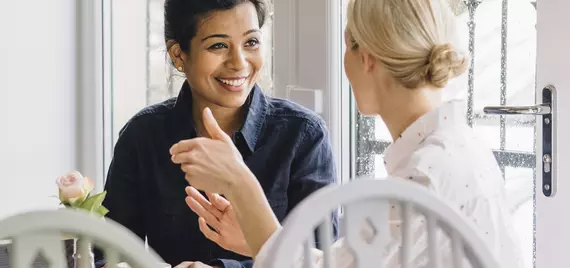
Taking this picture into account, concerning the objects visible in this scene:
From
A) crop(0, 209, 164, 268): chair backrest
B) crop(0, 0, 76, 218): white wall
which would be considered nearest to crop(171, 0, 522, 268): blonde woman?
crop(0, 209, 164, 268): chair backrest

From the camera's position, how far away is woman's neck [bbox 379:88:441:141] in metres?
1.24

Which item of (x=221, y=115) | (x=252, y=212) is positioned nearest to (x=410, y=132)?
(x=252, y=212)

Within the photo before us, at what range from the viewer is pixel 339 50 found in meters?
2.16

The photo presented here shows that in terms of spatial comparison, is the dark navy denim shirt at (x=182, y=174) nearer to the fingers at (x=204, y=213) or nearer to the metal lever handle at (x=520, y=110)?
the fingers at (x=204, y=213)

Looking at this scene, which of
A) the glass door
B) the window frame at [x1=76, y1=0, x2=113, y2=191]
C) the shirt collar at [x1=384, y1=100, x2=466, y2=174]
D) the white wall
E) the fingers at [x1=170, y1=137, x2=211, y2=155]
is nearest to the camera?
the shirt collar at [x1=384, y1=100, x2=466, y2=174]

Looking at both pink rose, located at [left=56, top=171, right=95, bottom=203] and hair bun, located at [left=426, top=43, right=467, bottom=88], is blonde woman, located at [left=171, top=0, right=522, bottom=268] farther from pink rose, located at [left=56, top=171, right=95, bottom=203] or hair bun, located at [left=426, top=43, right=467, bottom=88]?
pink rose, located at [left=56, top=171, right=95, bottom=203]

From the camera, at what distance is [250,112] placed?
181cm

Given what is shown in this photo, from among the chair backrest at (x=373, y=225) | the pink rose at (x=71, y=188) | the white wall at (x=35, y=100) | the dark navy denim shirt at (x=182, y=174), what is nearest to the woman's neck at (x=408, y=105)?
the chair backrest at (x=373, y=225)

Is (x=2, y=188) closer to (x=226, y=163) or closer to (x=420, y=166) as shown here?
(x=226, y=163)

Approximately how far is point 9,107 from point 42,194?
1.10 ft

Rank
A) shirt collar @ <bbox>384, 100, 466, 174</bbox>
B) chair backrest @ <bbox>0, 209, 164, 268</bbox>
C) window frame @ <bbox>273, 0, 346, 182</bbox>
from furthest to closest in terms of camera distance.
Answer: window frame @ <bbox>273, 0, 346, 182</bbox> < shirt collar @ <bbox>384, 100, 466, 174</bbox> < chair backrest @ <bbox>0, 209, 164, 268</bbox>

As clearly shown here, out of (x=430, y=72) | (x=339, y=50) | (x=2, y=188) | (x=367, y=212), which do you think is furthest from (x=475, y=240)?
(x=2, y=188)

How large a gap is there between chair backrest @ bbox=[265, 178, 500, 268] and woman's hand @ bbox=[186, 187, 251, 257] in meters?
0.74

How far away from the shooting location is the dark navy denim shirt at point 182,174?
1775 millimetres
